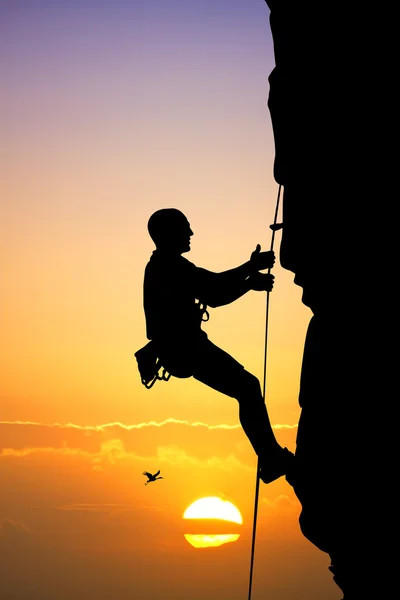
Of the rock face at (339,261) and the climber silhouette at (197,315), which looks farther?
the climber silhouette at (197,315)

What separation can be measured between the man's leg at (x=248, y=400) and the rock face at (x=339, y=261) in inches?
16.0

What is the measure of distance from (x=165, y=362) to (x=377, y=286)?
256 cm

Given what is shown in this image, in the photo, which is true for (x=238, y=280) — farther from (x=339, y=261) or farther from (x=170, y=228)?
(x=339, y=261)

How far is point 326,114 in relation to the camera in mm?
8414

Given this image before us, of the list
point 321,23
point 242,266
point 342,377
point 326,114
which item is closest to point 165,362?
point 242,266

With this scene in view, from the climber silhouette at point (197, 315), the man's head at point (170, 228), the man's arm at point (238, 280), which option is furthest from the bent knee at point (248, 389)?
the man's head at point (170, 228)

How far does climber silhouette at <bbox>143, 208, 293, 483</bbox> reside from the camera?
28.2 ft

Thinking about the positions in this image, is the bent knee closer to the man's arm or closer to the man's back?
the man's back

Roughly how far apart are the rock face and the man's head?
3.68 feet

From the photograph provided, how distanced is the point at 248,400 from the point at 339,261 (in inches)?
67.8

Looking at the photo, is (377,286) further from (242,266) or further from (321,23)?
(321,23)

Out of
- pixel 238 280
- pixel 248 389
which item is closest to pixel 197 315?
pixel 238 280

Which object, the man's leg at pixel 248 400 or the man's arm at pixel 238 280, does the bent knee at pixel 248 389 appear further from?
the man's arm at pixel 238 280

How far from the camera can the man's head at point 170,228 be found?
907 centimetres
